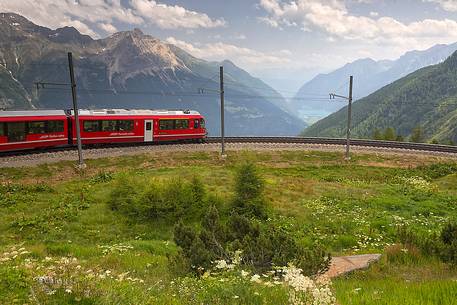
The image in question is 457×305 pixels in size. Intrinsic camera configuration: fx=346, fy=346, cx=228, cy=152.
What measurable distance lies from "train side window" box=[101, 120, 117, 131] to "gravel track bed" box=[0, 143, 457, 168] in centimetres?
208

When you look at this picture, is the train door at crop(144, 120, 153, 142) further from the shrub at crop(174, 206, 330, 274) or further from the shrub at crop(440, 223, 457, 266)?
the shrub at crop(440, 223, 457, 266)

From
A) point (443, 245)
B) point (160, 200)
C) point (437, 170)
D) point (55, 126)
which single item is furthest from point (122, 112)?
point (443, 245)

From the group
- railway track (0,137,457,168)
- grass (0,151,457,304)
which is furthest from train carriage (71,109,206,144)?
grass (0,151,457,304)

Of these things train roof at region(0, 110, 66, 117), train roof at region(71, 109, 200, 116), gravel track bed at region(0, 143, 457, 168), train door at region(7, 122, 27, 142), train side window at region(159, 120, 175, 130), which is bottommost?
gravel track bed at region(0, 143, 457, 168)

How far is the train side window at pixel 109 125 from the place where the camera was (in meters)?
35.1

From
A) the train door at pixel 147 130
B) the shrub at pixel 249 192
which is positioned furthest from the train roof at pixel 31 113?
the shrub at pixel 249 192

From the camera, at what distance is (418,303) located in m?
5.04

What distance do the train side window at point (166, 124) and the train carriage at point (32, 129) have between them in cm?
1006

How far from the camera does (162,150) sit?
3638 centimetres

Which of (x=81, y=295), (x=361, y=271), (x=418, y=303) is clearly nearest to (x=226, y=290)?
(x=81, y=295)

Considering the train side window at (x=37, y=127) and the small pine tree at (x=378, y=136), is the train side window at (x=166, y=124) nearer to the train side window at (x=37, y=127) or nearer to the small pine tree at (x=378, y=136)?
the train side window at (x=37, y=127)

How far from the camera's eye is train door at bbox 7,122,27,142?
94.8 feet

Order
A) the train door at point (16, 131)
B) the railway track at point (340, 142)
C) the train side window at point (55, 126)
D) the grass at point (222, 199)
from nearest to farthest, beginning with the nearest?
the grass at point (222, 199)
the train door at point (16, 131)
the train side window at point (55, 126)
the railway track at point (340, 142)

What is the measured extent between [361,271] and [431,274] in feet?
5.29
